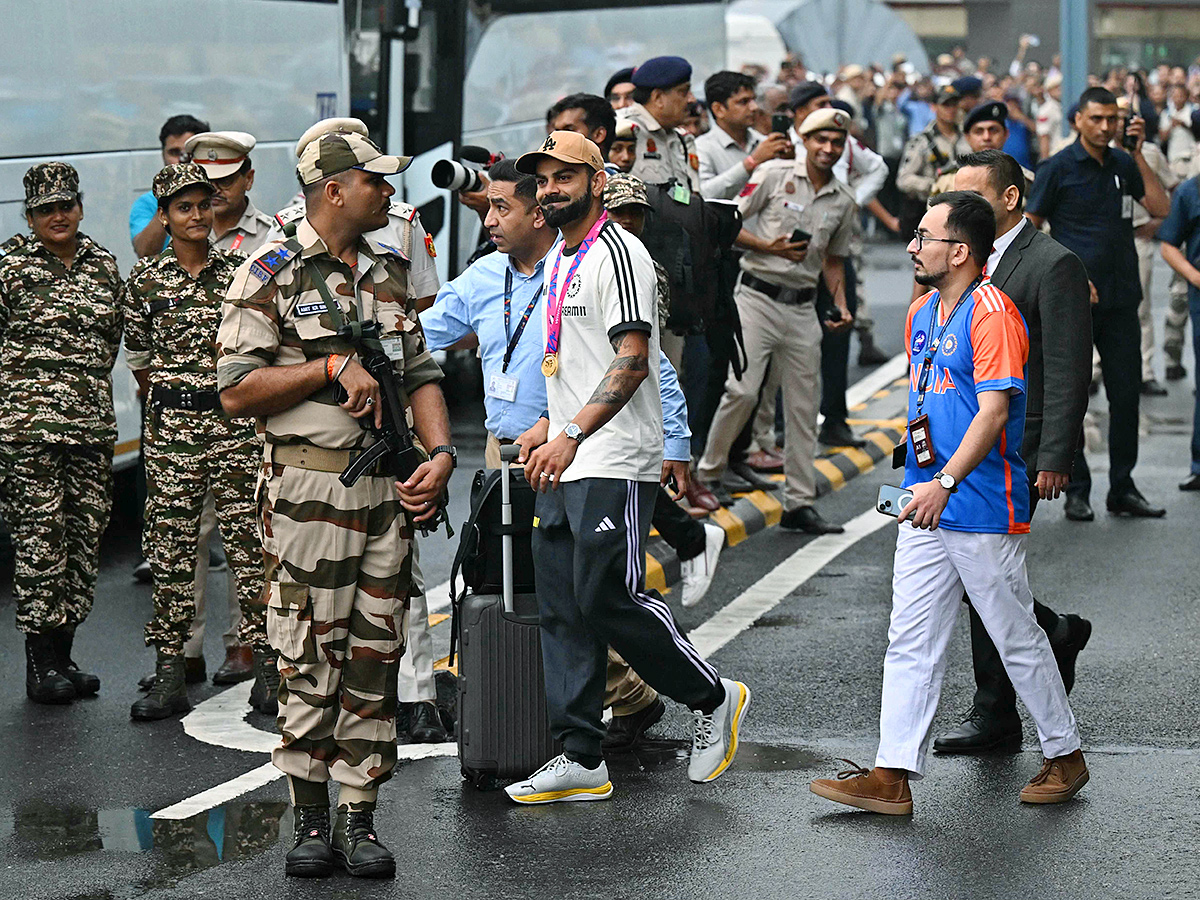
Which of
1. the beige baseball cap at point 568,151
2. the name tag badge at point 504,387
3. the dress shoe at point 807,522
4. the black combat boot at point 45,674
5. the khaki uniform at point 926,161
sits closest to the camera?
the beige baseball cap at point 568,151

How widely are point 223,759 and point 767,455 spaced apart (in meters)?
5.99

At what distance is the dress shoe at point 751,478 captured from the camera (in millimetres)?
11281

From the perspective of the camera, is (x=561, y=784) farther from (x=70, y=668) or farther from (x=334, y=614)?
(x=70, y=668)

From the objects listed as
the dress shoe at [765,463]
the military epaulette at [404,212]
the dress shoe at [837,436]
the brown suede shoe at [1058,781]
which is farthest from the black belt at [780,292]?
the brown suede shoe at [1058,781]

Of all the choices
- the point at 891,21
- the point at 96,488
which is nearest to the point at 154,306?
the point at 96,488

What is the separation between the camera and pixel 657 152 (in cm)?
983

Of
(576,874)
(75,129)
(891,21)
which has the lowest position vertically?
(576,874)

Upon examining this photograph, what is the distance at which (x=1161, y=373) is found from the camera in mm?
16281

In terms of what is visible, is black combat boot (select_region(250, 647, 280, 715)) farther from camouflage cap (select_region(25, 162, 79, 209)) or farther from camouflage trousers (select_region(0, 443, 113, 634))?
camouflage cap (select_region(25, 162, 79, 209))

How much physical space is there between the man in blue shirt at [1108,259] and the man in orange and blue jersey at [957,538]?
4753mm

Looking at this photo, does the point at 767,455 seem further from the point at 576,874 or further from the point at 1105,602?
the point at 576,874

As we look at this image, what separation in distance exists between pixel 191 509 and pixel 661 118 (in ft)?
12.0

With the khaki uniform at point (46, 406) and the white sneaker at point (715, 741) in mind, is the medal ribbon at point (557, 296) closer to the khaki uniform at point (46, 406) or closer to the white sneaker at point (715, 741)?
the white sneaker at point (715, 741)

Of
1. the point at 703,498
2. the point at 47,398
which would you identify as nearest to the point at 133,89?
the point at 47,398
